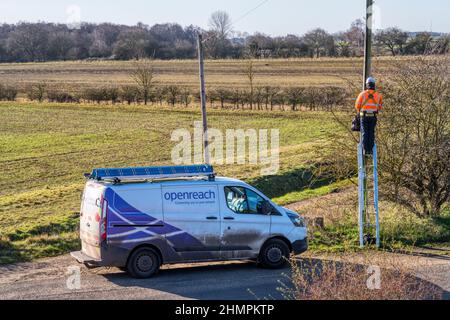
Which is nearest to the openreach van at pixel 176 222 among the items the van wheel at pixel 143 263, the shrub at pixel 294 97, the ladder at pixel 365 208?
the van wheel at pixel 143 263

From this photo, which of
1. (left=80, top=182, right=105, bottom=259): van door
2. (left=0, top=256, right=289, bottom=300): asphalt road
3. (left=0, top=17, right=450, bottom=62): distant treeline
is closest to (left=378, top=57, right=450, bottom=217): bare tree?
(left=0, top=256, right=289, bottom=300): asphalt road

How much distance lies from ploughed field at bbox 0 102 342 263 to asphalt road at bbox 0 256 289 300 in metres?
1.95

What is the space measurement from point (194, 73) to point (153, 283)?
252 feet

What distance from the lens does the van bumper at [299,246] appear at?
14.9 metres

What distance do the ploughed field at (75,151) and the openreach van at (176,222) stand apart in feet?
11.8

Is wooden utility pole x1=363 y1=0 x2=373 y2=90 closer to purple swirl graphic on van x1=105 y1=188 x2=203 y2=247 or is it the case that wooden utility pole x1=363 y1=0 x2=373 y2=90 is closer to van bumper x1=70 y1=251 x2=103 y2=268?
purple swirl graphic on van x1=105 y1=188 x2=203 y2=247

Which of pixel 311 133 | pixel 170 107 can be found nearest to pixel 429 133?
pixel 311 133

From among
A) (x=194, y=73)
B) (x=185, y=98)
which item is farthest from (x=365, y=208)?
(x=194, y=73)

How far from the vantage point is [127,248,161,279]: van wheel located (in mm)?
13750

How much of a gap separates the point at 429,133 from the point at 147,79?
45376 millimetres

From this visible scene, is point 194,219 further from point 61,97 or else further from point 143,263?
point 61,97

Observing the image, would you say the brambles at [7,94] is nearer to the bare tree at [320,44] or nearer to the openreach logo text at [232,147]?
the openreach logo text at [232,147]

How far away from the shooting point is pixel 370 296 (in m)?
9.24
